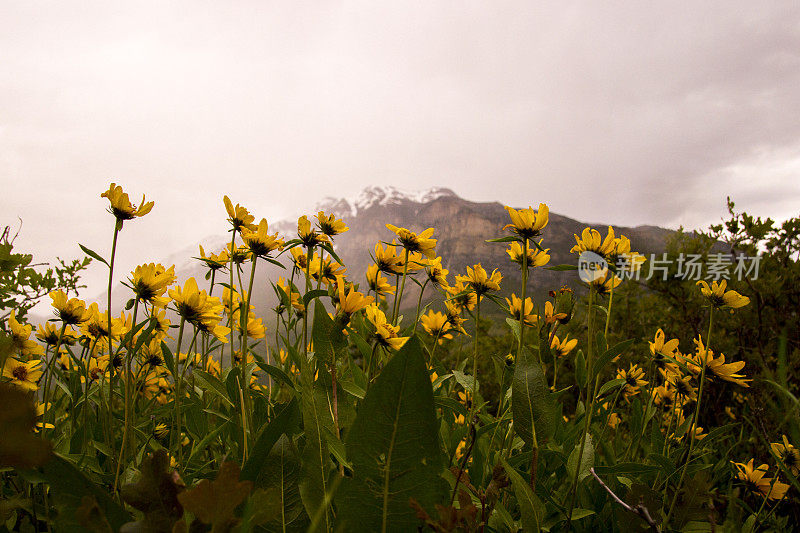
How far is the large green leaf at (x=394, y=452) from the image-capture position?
566 mm

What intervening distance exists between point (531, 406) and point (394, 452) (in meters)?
0.44

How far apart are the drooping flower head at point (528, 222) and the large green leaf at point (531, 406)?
1.40 ft

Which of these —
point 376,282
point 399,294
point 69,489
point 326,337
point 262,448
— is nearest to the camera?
point 69,489

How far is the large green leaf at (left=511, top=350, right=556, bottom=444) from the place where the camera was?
912 millimetres

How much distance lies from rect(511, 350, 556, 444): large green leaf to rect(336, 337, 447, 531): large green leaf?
14.1 inches

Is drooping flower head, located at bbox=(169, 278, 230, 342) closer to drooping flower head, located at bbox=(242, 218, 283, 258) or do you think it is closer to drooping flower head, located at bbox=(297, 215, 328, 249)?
drooping flower head, located at bbox=(242, 218, 283, 258)

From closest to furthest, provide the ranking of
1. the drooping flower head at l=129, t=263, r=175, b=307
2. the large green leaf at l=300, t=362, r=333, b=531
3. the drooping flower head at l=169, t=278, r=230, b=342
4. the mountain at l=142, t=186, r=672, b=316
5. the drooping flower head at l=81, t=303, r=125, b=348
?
the large green leaf at l=300, t=362, r=333, b=531
the drooping flower head at l=129, t=263, r=175, b=307
the drooping flower head at l=169, t=278, r=230, b=342
the drooping flower head at l=81, t=303, r=125, b=348
the mountain at l=142, t=186, r=672, b=316

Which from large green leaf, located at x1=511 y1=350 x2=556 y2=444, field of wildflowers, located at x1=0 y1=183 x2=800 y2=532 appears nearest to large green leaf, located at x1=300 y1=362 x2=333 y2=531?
field of wildflowers, located at x1=0 y1=183 x2=800 y2=532

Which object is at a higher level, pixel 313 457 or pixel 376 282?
pixel 376 282

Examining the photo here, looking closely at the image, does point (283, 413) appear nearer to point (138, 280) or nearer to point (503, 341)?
point (138, 280)

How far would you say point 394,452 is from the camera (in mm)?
596

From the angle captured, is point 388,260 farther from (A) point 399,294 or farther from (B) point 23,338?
(B) point 23,338

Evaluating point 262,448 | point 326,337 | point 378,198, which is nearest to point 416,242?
point 326,337

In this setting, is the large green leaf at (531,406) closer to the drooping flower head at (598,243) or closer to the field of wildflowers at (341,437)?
the field of wildflowers at (341,437)
